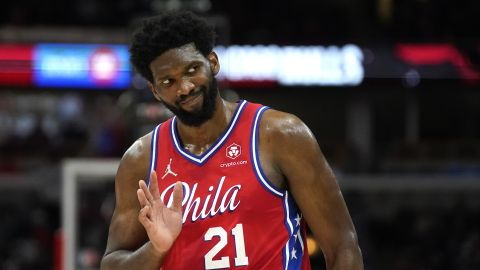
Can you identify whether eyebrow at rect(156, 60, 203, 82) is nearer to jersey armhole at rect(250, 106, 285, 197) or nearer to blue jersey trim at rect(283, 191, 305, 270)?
jersey armhole at rect(250, 106, 285, 197)

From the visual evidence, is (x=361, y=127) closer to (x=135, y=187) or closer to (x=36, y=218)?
(x=36, y=218)

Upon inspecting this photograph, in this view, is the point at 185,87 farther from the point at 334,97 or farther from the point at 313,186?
the point at 334,97

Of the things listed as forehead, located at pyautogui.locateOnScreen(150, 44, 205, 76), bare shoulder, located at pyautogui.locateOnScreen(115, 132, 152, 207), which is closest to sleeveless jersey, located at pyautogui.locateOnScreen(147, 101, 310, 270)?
bare shoulder, located at pyautogui.locateOnScreen(115, 132, 152, 207)

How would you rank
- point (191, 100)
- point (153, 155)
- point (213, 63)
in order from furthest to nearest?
point (153, 155) < point (213, 63) < point (191, 100)

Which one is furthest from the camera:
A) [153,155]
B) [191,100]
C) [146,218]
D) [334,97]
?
[334,97]

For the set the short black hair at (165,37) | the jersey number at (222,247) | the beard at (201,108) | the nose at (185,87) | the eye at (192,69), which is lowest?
the jersey number at (222,247)

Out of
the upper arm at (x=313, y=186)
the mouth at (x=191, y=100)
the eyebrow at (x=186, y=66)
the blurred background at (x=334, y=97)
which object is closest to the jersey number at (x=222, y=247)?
the upper arm at (x=313, y=186)

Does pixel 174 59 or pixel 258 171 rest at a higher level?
pixel 174 59

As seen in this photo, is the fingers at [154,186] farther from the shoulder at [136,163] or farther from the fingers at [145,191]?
the shoulder at [136,163]

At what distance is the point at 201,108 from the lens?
11.5ft

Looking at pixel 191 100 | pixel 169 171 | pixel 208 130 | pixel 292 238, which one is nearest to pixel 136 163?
pixel 169 171

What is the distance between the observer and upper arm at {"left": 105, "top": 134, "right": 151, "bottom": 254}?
3707 millimetres

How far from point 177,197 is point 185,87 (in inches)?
16.0

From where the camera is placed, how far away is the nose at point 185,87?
342cm
